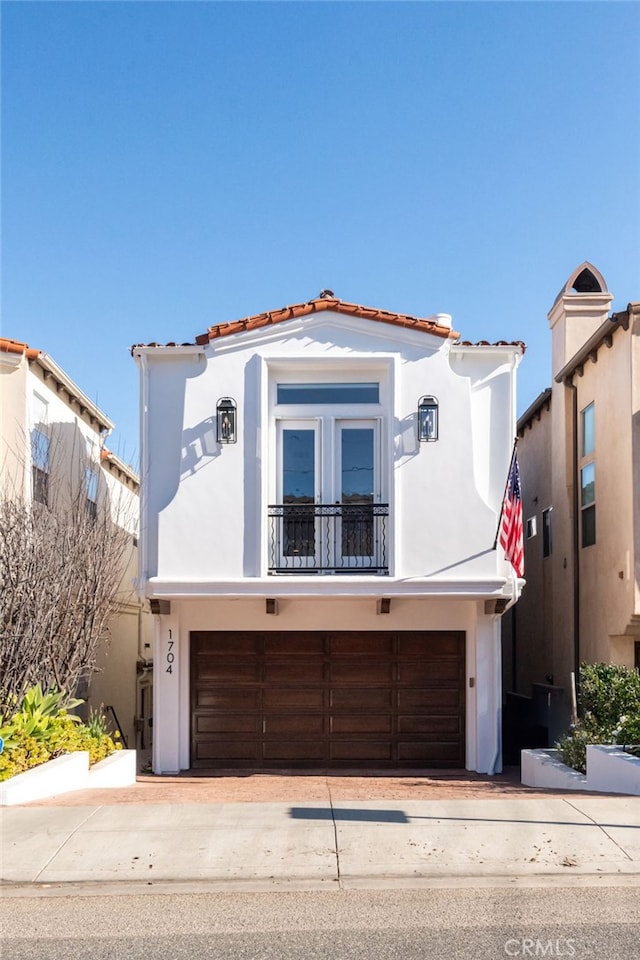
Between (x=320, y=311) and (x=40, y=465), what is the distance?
17.7ft

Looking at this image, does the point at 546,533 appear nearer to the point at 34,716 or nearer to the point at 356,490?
the point at 356,490

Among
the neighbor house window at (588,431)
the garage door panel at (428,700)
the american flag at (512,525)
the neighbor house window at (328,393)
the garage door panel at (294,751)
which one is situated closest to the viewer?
the american flag at (512,525)

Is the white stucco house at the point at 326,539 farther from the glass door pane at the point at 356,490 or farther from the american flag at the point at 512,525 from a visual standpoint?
the american flag at the point at 512,525

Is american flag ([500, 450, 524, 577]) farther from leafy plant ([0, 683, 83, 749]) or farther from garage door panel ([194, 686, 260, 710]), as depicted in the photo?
leafy plant ([0, 683, 83, 749])

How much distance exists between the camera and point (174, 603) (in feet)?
51.6

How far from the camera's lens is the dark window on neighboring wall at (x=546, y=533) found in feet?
67.3

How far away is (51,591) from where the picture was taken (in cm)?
1395

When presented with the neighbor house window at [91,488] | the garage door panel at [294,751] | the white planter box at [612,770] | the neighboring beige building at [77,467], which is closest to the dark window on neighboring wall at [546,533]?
the garage door panel at [294,751]

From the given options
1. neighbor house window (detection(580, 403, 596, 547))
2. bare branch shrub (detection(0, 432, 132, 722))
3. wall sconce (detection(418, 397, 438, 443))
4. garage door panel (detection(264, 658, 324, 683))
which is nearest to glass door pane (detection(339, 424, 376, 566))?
wall sconce (detection(418, 397, 438, 443))

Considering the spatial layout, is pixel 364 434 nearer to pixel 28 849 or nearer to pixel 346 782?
pixel 346 782

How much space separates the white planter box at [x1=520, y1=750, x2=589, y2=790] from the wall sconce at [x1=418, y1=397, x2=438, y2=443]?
4.76 m

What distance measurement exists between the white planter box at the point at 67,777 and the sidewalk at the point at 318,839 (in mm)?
278

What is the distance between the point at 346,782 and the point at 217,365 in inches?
253

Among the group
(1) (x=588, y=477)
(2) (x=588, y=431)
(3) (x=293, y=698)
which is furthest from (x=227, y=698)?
(2) (x=588, y=431)
